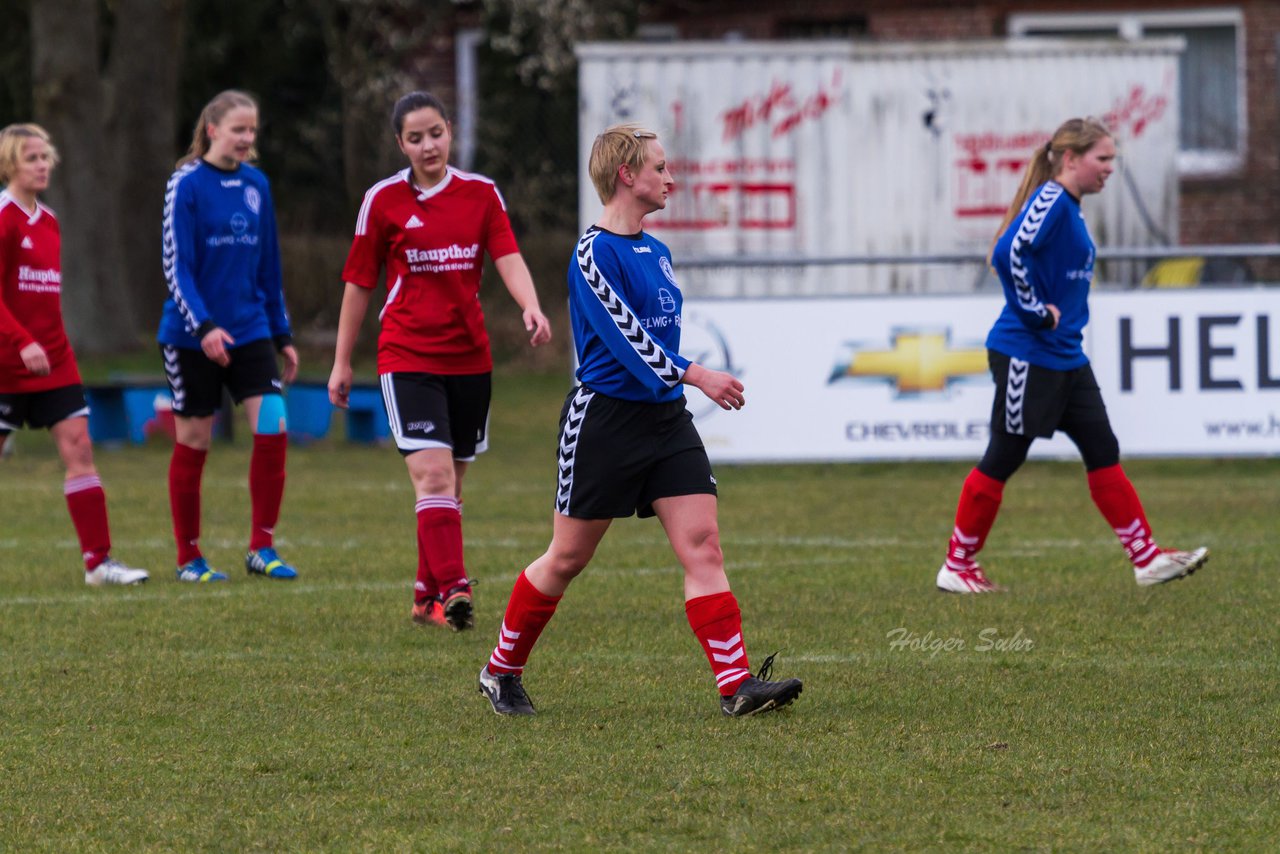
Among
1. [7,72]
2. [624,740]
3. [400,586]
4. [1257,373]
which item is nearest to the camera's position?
[624,740]

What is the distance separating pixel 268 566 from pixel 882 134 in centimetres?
1125

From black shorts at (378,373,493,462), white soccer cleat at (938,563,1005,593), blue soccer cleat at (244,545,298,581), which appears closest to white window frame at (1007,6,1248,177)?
white soccer cleat at (938,563,1005,593)

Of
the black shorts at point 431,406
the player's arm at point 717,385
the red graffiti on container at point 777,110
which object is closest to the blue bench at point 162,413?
the red graffiti on container at point 777,110

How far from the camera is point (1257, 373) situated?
12781 millimetres

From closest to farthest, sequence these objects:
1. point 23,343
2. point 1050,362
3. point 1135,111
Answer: point 1050,362, point 23,343, point 1135,111

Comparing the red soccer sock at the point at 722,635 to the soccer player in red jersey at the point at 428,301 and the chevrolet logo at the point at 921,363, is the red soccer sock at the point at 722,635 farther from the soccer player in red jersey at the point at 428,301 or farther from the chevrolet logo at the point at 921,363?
the chevrolet logo at the point at 921,363

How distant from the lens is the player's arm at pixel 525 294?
6977mm

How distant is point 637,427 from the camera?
5.72 m

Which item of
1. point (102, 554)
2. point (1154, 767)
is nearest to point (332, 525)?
point (102, 554)

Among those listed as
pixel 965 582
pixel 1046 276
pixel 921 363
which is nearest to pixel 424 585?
pixel 965 582

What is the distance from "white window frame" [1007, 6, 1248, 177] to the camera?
23.8m

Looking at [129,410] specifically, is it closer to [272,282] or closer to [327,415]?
[327,415]

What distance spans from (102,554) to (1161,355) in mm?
7206

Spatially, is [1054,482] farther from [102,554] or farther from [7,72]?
[7,72]
